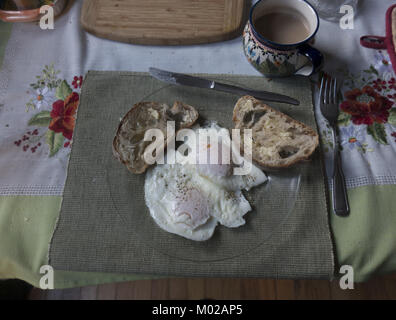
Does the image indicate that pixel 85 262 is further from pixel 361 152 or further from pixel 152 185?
pixel 361 152

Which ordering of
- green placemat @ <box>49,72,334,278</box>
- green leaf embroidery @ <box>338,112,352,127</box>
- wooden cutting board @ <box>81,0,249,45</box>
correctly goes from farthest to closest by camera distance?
wooden cutting board @ <box>81,0,249,45</box>, green leaf embroidery @ <box>338,112,352,127</box>, green placemat @ <box>49,72,334,278</box>

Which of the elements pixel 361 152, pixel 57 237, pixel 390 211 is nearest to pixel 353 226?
pixel 390 211

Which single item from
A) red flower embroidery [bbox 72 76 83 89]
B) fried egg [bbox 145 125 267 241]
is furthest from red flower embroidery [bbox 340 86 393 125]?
red flower embroidery [bbox 72 76 83 89]

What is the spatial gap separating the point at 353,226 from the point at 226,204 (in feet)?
1.38

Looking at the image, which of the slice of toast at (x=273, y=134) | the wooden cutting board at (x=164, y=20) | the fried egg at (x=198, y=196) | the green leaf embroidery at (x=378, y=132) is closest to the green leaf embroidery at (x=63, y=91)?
the wooden cutting board at (x=164, y=20)

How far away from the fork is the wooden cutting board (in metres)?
0.45

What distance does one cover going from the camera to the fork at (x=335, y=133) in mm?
925

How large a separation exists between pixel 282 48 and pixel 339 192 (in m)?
0.53

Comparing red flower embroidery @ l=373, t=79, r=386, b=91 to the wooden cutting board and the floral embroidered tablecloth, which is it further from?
the wooden cutting board

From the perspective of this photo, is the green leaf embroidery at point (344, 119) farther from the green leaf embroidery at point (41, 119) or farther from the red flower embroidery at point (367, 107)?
the green leaf embroidery at point (41, 119)

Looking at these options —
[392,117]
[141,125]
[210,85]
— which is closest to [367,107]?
[392,117]

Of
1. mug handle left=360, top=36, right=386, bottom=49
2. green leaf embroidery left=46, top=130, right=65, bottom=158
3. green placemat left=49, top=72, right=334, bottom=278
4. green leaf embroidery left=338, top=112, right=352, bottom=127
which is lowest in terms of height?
A: green placemat left=49, top=72, right=334, bottom=278

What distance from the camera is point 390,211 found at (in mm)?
916

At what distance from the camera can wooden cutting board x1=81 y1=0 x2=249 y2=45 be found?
117 cm
